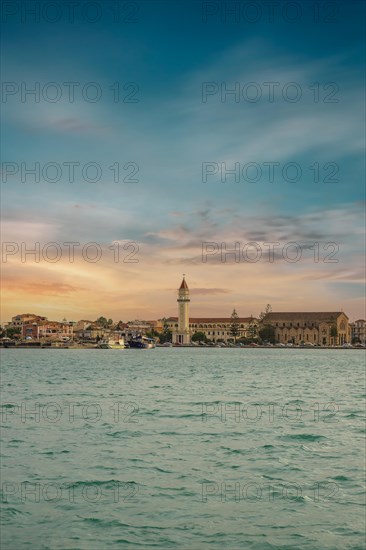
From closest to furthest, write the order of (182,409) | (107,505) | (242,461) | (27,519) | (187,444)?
(27,519) < (107,505) < (242,461) < (187,444) < (182,409)

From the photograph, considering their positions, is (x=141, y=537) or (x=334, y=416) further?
(x=334, y=416)

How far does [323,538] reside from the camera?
11172mm

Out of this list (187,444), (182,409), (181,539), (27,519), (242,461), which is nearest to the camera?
(181,539)

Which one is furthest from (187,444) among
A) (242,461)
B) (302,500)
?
(302,500)

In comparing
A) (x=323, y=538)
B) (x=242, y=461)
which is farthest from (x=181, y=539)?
(x=242, y=461)

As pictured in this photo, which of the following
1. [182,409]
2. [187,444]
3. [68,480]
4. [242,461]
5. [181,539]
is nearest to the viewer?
[181,539]

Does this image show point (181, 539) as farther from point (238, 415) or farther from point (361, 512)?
point (238, 415)

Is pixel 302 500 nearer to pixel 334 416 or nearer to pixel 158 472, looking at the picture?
pixel 158 472

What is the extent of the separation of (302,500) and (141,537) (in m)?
3.63

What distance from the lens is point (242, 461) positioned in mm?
17203

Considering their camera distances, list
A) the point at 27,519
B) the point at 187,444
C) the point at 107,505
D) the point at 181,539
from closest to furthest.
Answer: the point at 181,539 → the point at 27,519 → the point at 107,505 → the point at 187,444

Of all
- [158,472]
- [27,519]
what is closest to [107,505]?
[27,519]

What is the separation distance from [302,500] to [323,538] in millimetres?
2238

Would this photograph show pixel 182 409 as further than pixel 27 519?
Yes
